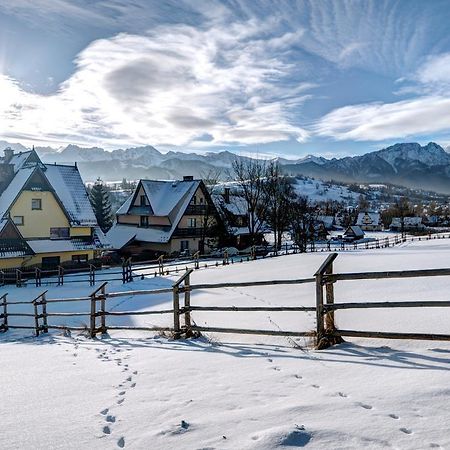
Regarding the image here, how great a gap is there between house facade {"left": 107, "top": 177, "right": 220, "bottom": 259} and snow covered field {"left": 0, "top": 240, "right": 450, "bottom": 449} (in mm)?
35183

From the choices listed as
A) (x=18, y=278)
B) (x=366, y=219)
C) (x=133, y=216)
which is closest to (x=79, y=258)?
(x=18, y=278)

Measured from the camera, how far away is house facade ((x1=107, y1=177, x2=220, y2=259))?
145ft

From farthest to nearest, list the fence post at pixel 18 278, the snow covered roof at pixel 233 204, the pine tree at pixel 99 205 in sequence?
the pine tree at pixel 99 205, the snow covered roof at pixel 233 204, the fence post at pixel 18 278

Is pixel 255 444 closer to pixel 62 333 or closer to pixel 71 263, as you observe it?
pixel 62 333

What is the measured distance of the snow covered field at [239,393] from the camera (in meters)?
3.64

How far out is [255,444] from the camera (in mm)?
3469

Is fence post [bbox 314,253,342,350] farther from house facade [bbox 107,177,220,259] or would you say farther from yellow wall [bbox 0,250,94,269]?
house facade [bbox 107,177,220,259]

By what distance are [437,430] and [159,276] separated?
24457 mm

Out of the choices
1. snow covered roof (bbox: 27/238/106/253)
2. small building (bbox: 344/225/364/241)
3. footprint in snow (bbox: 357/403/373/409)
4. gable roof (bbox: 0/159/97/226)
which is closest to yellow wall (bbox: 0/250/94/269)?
snow covered roof (bbox: 27/238/106/253)

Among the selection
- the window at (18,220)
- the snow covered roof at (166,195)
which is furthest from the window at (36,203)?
the snow covered roof at (166,195)

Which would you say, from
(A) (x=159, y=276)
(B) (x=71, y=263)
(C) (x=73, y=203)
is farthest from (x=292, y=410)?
(C) (x=73, y=203)

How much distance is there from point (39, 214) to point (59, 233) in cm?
221

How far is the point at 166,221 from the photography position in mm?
44906

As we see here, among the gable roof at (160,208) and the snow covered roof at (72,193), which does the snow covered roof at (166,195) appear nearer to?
the gable roof at (160,208)
